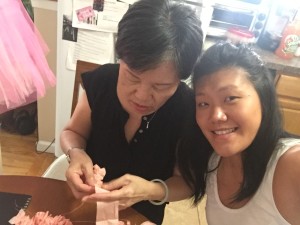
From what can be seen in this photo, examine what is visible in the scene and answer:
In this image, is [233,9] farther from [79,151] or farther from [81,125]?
[79,151]

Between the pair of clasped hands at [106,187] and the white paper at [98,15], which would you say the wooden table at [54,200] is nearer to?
the pair of clasped hands at [106,187]

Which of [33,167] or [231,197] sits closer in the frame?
[231,197]

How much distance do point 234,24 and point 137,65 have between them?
1429mm

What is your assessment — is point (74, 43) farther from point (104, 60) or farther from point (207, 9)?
point (207, 9)

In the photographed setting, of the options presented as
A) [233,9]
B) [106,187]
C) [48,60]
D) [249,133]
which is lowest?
[48,60]

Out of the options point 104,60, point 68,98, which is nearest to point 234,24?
point 104,60

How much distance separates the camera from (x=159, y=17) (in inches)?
30.4

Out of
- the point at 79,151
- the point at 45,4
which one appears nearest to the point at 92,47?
the point at 45,4

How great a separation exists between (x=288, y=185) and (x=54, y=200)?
2.16 feet

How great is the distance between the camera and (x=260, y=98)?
818 mm

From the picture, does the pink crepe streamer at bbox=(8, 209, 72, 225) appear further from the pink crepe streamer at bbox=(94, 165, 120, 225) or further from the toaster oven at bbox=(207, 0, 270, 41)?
the toaster oven at bbox=(207, 0, 270, 41)

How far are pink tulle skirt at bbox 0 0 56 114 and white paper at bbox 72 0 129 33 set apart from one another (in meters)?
0.31

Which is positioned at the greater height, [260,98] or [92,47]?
[260,98]

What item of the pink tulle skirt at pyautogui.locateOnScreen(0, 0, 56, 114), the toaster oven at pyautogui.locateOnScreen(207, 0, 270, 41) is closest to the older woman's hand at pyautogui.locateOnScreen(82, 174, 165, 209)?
the pink tulle skirt at pyautogui.locateOnScreen(0, 0, 56, 114)
